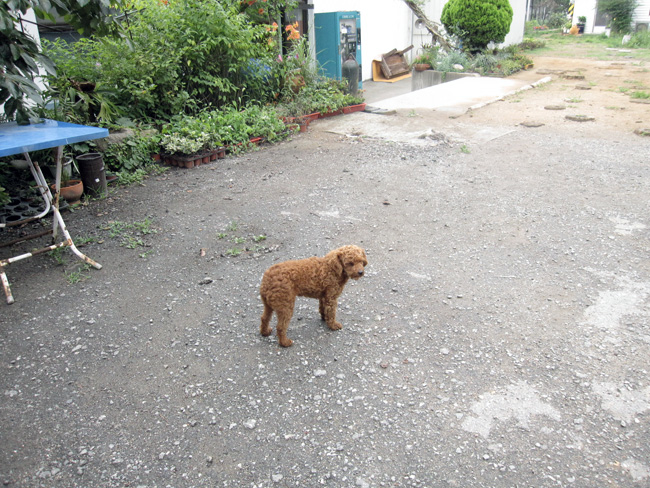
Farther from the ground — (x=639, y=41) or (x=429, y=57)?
(x=639, y=41)

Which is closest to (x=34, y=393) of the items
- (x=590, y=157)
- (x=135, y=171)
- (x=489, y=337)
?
(x=489, y=337)

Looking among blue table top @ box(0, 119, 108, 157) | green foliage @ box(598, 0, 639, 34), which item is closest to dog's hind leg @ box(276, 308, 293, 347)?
blue table top @ box(0, 119, 108, 157)

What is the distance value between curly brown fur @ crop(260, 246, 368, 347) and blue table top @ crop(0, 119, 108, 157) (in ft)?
6.96

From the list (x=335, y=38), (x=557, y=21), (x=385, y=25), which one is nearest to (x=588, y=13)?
(x=557, y=21)

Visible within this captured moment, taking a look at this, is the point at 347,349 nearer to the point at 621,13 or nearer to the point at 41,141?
the point at 41,141

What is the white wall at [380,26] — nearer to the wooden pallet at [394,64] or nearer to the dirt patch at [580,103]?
the wooden pallet at [394,64]

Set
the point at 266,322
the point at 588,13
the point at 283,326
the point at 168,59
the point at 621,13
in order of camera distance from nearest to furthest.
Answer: the point at 283,326 → the point at 266,322 → the point at 168,59 → the point at 621,13 → the point at 588,13

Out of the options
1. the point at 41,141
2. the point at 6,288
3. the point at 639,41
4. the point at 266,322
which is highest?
the point at 639,41

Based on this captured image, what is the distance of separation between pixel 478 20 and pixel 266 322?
15120 mm

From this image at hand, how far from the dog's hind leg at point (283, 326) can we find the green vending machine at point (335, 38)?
9641mm

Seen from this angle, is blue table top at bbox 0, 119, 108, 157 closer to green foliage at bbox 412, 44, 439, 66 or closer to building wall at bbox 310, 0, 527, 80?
building wall at bbox 310, 0, 527, 80

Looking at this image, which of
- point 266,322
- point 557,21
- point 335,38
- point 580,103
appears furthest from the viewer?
point 557,21

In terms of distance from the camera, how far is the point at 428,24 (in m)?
17.0

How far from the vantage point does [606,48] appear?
2072cm
